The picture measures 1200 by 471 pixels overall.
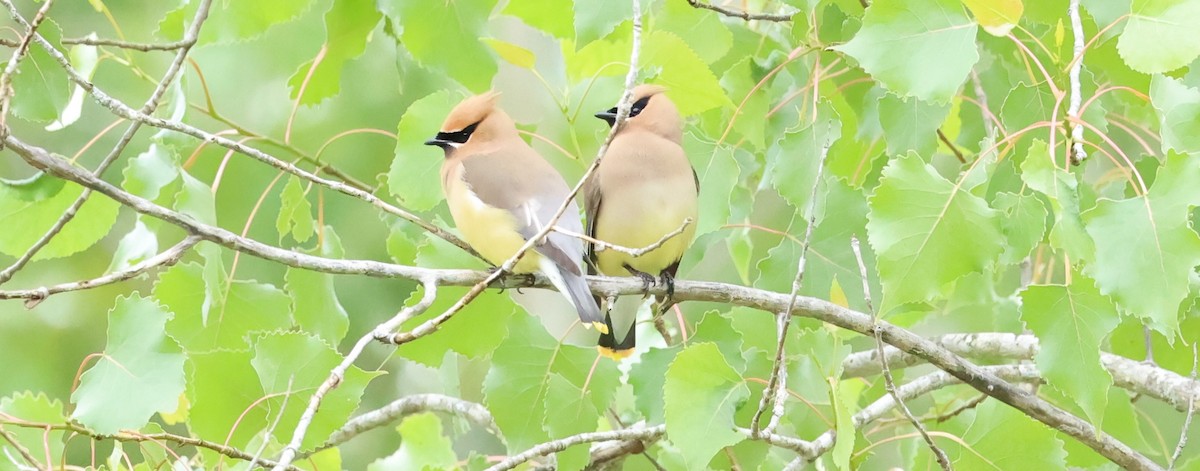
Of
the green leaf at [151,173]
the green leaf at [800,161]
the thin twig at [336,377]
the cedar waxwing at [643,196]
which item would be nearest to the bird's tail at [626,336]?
the cedar waxwing at [643,196]

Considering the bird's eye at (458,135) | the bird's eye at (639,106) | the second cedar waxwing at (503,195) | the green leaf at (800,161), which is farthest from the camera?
the bird's eye at (639,106)

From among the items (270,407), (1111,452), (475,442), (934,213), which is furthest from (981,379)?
(475,442)

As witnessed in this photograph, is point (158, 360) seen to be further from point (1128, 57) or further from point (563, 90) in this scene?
point (1128, 57)

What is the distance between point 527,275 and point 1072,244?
4.45 feet

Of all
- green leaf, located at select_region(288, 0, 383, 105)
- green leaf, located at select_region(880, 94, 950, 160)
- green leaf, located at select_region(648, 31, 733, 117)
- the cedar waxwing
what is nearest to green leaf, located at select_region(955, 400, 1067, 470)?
green leaf, located at select_region(880, 94, 950, 160)

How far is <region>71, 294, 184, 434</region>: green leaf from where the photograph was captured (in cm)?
204

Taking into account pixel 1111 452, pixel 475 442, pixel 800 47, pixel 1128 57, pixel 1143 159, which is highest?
pixel 1128 57

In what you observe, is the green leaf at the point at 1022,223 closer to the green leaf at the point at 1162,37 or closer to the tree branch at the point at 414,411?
the green leaf at the point at 1162,37

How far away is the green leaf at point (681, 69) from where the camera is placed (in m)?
2.73

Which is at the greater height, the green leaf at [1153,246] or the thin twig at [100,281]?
the green leaf at [1153,246]

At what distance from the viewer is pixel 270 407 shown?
7.57 ft

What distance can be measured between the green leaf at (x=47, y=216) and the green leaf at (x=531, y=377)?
2.73ft

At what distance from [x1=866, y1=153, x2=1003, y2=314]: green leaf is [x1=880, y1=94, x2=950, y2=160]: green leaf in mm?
697

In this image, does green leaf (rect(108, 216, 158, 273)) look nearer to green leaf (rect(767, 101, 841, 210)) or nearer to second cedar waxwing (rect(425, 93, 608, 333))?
second cedar waxwing (rect(425, 93, 608, 333))
